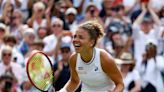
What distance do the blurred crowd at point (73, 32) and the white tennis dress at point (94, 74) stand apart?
2.71 meters

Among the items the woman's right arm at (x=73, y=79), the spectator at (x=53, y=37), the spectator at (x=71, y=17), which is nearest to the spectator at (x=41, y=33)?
the spectator at (x=53, y=37)

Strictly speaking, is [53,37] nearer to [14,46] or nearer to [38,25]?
[38,25]

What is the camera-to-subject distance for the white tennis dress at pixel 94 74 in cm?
795

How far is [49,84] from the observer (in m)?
7.83

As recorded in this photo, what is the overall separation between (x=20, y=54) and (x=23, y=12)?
2.19 meters

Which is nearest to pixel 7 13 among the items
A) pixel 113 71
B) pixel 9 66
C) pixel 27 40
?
pixel 27 40

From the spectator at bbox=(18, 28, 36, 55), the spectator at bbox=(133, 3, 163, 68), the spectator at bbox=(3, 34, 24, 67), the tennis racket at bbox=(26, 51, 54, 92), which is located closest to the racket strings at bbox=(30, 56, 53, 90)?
the tennis racket at bbox=(26, 51, 54, 92)

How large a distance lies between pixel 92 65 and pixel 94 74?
107 millimetres

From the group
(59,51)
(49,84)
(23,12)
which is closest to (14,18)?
(23,12)

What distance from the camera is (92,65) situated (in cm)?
796

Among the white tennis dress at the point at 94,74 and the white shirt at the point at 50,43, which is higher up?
the white tennis dress at the point at 94,74

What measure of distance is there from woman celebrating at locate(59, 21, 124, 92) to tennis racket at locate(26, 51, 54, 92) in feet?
1.00

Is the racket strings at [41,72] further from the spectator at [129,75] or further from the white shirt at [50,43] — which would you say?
the white shirt at [50,43]

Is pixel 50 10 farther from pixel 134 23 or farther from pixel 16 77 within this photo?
pixel 16 77
